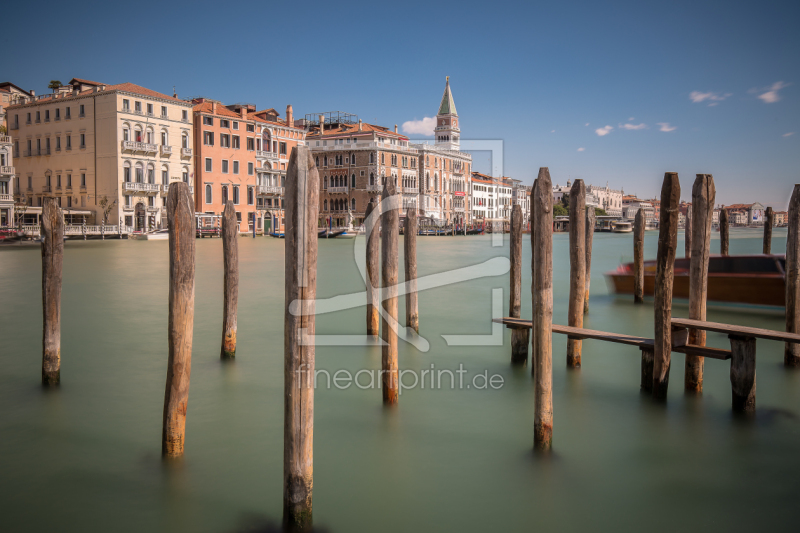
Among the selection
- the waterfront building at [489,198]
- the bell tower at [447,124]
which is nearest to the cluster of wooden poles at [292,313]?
the waterfront building at [489,198]

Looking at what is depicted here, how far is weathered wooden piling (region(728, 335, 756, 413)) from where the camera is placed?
16.5ft

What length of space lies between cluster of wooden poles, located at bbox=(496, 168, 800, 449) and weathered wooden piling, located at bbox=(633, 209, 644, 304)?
5027mm

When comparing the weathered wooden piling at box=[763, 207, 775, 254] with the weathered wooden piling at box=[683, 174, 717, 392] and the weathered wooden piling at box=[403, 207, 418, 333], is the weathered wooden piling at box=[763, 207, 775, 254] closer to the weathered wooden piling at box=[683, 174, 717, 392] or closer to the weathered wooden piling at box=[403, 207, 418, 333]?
the weathered wooden piling at box=[683, 174, 717, 392]

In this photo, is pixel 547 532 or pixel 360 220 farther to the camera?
pixel 360 220

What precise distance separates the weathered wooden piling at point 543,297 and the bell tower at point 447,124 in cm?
6645

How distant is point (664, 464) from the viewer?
464 cm

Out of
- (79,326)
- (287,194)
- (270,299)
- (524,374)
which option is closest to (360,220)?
(270,299)

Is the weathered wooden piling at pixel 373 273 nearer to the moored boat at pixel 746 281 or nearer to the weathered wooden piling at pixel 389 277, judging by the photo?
the weathered wooden piling at pixel 389 277

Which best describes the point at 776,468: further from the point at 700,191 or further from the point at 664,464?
the point at 700,191

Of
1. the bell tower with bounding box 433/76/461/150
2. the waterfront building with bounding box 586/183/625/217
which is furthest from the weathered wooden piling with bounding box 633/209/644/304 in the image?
the waterfront building with bounding box 586/183/625/217

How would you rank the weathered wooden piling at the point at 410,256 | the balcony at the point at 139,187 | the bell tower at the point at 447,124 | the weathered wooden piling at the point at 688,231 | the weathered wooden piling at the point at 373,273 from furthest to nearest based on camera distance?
the bell tower at the point at 447,124
the balcony at the point at 139,187
the weathered wooden piling at the point at 410,256
the weathered wooden piling at the point at 688,231
the weathered wooden piling at the point at 373,273

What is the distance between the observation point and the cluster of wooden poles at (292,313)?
323cm

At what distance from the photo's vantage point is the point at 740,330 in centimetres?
499

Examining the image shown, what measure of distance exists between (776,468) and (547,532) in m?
1.92
